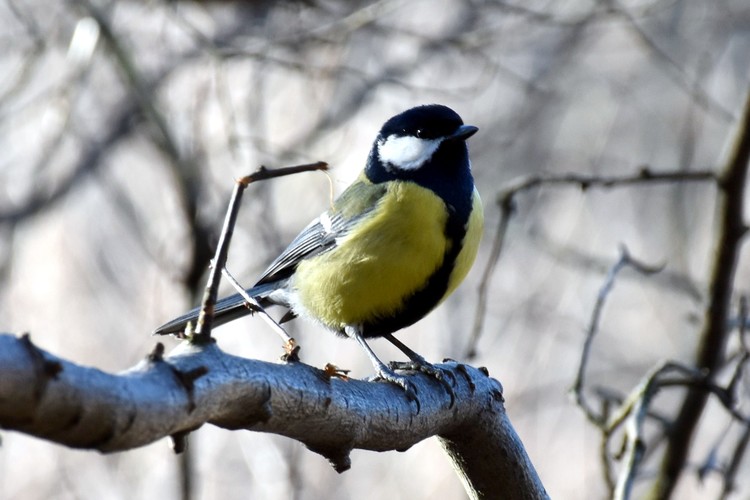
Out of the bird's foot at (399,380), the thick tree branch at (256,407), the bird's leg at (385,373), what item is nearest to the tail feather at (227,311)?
the bird's leg at (385,373)

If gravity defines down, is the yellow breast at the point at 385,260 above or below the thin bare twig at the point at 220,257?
below

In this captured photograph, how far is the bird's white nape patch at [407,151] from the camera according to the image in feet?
11.7

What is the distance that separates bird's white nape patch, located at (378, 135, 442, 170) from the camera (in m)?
3.56

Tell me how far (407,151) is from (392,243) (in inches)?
19.3

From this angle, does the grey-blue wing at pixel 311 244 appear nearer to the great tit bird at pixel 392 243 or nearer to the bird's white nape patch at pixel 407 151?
the great tit bird at pixel 392 243

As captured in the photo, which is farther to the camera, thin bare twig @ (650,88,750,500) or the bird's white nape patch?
the bird's white nape patch

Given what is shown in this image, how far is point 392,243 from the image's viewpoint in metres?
3.29

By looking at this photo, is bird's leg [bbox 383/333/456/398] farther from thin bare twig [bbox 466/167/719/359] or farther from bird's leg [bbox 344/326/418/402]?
thin bare twig [bbox 466/167/719/359]

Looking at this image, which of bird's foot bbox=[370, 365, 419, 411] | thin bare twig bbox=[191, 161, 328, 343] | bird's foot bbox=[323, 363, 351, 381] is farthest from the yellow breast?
thin bare twig bbox=[191, 161, 328, 343]

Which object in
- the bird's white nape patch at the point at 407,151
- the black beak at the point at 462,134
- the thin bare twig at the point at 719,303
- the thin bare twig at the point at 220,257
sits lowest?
the thin bare twig at the point at 719,303

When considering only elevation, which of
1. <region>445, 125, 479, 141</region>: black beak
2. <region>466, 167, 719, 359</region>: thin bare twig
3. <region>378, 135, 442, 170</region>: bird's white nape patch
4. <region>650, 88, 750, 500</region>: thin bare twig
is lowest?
<region>650, 88, 750, 500</region>: thin bare twig

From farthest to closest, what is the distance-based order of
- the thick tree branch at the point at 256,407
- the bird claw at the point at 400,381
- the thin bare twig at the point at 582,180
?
the thin bare twig at the point at 582,180, the bird claw at the point at 400,381, the thick tree branch at the point at 256,407

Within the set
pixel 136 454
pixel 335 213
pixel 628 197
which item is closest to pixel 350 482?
pixel 136 454

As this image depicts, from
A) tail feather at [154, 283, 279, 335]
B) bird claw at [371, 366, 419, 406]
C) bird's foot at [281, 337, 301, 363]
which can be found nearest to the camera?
bird's foot at [281, 337, 301, 363]
